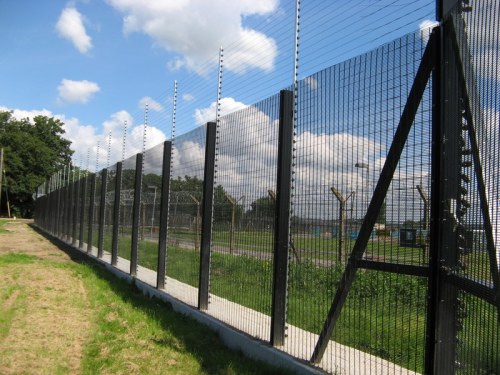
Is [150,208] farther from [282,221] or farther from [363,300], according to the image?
[363,300]

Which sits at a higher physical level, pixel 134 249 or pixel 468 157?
pixel 468 157

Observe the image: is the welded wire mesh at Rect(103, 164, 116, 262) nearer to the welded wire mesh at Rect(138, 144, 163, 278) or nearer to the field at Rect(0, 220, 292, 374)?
the welded wire mesh at Rect(138, 144, 163, 278)

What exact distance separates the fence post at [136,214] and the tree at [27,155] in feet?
188

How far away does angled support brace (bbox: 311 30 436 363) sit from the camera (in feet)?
11.5

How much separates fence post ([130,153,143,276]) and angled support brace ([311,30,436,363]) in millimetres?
6775

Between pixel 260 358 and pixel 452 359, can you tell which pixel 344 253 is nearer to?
pixel 452 359

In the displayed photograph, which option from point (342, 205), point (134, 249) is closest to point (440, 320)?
point (342, 205)

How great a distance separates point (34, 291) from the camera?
8.73 meters

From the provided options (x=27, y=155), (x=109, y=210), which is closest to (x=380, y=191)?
(x=109, y=210)

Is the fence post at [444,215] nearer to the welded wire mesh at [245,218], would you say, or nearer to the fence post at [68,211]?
the welded wire mesh at [245,218]

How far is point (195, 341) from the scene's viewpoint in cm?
579

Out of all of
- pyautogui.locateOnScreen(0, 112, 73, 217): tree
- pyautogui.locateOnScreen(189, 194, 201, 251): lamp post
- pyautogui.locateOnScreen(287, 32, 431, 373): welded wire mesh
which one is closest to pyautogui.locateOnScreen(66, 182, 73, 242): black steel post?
pyautogui.locateOnScreen(189, 194, 201, 251): lamp post

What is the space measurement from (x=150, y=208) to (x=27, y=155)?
6081 centimetres

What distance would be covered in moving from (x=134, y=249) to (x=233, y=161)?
187 inches
